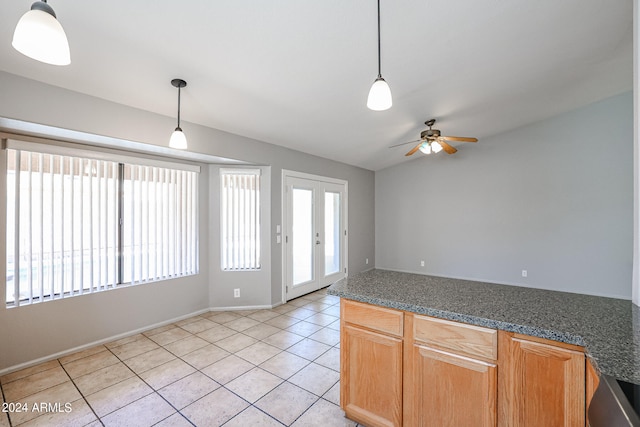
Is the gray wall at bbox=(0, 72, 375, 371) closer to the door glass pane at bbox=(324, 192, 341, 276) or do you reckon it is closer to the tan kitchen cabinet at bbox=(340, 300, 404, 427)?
the door glass pane at bbox=(324, 192, 341, 276)

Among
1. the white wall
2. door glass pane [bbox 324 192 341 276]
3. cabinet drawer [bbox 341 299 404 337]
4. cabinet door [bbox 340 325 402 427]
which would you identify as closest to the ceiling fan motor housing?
door glass pane [bbox 324 192 341 276]

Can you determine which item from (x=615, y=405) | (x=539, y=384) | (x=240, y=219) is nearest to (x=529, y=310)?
(x=539, y=384)

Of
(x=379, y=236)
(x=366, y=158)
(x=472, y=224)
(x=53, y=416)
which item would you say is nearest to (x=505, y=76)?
(x=366, y=158)

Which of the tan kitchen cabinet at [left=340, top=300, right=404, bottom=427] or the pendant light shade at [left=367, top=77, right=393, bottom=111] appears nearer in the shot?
the pendant light shade at [left=367, top=77, right=393, bottom=111]

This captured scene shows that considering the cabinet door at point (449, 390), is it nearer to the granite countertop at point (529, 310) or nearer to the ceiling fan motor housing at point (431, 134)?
the granite countertop at point (529, 310)

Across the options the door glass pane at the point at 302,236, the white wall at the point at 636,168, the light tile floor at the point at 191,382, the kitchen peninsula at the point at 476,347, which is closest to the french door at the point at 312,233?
the door glass pane at the point at 302,236

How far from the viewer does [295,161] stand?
4461 mm

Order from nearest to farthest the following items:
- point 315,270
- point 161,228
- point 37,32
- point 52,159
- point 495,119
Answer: point 37,32 → point 52,159 → point 161,228 → point 495,119 → point 315,270

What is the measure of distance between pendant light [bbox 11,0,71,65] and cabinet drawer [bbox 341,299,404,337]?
6.22ft

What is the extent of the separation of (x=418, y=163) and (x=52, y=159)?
19.4 ft

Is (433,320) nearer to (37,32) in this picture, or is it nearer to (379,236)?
(37,32)

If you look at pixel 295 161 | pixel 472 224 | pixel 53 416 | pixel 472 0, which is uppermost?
pixel 472 0

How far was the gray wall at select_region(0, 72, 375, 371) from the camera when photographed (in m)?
2.19

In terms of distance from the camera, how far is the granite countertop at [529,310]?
101 centimetres
